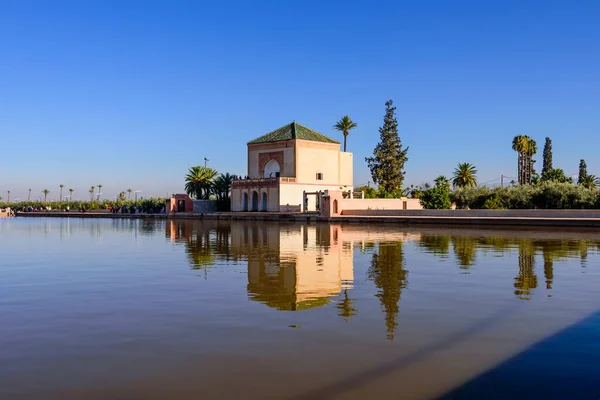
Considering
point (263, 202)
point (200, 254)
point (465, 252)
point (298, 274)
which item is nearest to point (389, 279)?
point (298, 274)

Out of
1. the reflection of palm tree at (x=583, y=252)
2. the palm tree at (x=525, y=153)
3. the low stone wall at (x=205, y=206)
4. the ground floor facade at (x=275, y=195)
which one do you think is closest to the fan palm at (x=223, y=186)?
the low stone wall at (x=205, y=206)

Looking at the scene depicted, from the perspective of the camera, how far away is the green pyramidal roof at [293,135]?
48000mm

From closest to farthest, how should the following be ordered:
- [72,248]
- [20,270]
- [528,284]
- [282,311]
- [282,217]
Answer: [282,311]
[528,284]
[20,270]
[72,248]
[282,217]

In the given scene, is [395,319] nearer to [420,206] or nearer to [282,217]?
[282,217]

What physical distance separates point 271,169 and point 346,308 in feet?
139

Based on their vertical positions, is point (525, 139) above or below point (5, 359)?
above

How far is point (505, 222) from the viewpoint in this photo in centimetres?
2906

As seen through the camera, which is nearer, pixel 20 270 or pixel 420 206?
pixel 20 270

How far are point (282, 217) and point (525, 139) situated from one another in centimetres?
3047

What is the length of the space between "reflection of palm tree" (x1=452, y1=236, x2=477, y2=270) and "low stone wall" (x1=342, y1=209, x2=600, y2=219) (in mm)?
12310

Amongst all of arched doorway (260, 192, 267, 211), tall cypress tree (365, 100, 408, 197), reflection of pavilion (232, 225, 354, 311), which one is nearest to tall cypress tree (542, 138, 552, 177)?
tall cypress tree (365, 100, 408, 197)

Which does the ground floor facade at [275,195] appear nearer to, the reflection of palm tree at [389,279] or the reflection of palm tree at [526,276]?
the reflection of palm tree at [389,279]

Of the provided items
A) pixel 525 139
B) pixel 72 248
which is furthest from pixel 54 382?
pixel 525 139

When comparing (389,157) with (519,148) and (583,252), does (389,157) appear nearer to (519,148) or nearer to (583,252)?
(519,148)
